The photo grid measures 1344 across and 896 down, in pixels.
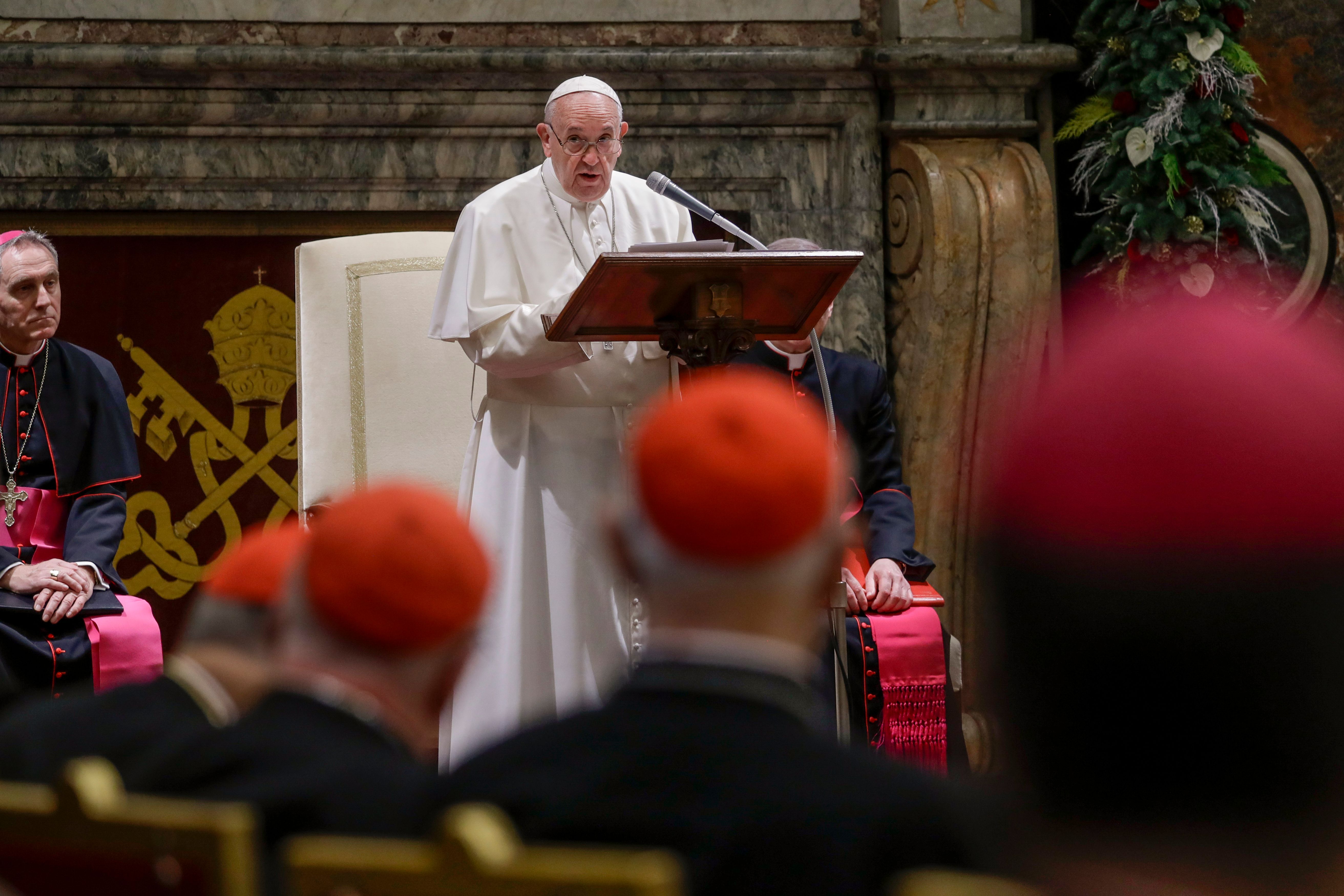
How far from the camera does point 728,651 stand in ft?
4.58

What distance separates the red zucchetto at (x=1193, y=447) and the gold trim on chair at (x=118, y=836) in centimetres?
69

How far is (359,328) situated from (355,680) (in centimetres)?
382

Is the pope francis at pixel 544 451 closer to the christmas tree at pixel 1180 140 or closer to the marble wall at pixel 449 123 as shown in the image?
the marble wall at pixel 449 123

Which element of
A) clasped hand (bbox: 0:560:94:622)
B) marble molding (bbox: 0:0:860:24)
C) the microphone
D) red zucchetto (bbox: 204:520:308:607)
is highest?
marble molding (bbox: 0:0:860:24)

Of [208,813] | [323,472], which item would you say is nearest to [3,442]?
[323,472]

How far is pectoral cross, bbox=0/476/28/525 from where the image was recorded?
4590 millimetres

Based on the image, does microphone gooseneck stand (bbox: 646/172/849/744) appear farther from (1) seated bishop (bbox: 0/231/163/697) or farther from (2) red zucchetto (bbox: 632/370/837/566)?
(2) red zucchetto (bbox: 632/370/837/566)

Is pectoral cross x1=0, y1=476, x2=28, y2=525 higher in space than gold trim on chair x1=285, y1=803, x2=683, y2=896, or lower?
higher

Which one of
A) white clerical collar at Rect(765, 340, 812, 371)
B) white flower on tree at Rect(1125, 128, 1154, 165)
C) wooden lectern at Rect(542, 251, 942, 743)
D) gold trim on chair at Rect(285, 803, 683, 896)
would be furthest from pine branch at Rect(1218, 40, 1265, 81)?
gold trim on chair at Rect(285, 803, 683, 896)

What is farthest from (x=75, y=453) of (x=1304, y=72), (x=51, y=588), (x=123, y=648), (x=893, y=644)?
(x=1304, y=72)

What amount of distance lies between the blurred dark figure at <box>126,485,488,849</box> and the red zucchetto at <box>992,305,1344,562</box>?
24.7 inches

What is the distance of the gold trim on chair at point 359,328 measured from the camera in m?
5.16

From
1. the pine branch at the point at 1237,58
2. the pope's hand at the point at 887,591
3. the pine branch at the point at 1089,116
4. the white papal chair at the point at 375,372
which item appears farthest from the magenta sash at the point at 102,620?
the pine branch at the point at 1237,58

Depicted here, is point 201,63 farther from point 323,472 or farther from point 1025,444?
point 1025,444
